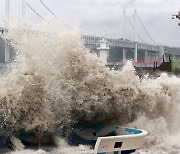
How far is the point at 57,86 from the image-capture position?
12625mm

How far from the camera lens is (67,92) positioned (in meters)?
12.8

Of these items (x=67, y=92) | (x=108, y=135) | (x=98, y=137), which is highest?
(x=67, y=92)

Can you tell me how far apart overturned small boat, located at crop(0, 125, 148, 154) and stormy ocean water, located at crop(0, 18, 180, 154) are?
25 cm

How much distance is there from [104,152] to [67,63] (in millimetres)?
4486

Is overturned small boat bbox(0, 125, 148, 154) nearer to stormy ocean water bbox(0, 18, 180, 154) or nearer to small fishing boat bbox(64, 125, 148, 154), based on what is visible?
small fishing boat bbox(64, 125, 148, 154)

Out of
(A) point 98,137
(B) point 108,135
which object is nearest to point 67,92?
(B) point 108,135

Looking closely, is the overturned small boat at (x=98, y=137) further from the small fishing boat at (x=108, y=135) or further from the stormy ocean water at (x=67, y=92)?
the stormy ocean water at (x=67, y=92)

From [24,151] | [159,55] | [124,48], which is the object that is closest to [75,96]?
[24,151]

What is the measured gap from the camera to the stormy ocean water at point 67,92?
12.1 metres

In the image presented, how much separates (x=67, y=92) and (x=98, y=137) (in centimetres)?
298

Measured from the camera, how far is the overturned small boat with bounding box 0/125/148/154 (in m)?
9.71

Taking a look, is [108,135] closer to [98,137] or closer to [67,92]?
[67,92]

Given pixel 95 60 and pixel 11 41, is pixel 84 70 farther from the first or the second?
pixel 11 41

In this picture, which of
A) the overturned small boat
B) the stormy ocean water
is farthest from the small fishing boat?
the stormy ocean water
